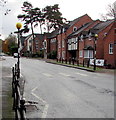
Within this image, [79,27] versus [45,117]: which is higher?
[79,27]

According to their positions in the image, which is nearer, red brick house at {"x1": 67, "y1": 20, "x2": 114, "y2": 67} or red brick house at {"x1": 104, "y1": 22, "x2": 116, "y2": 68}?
red brick house at {"x1": 104, "y1": 22, "x2": 116, "y2": 68}

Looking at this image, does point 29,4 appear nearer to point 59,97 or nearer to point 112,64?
point 112,64

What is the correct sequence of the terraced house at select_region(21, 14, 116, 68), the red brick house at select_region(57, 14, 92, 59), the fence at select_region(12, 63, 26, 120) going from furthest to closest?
the red brick house at select_region(57, 14, 92, 59) → the terraced house at select_region(21, 14, 116, 68) → the fence at select_region(12, 63, 26, 120)

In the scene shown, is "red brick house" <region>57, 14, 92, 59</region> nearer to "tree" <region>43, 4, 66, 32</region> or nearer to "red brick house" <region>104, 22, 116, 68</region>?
"tree" <region>43, 4, 66, 32</region>

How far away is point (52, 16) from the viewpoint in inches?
2498

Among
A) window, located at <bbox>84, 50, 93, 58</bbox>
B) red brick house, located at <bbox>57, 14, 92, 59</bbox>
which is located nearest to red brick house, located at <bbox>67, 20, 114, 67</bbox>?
window, located at <bbox>84, 50, 93, 58</bbox>

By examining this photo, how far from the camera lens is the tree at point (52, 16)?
63.8m

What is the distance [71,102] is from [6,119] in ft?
11.6

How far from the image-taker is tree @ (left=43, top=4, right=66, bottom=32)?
63.8 m

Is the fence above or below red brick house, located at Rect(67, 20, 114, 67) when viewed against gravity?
below

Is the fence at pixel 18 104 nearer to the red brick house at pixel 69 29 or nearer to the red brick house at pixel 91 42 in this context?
the red brick house at pixel 91 42

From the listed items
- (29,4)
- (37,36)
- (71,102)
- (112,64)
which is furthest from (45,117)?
(37,36)

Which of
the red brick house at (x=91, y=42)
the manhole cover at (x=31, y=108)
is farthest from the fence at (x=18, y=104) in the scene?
the red brick house at (x=91, y=42)

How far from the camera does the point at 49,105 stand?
842 centimetres
